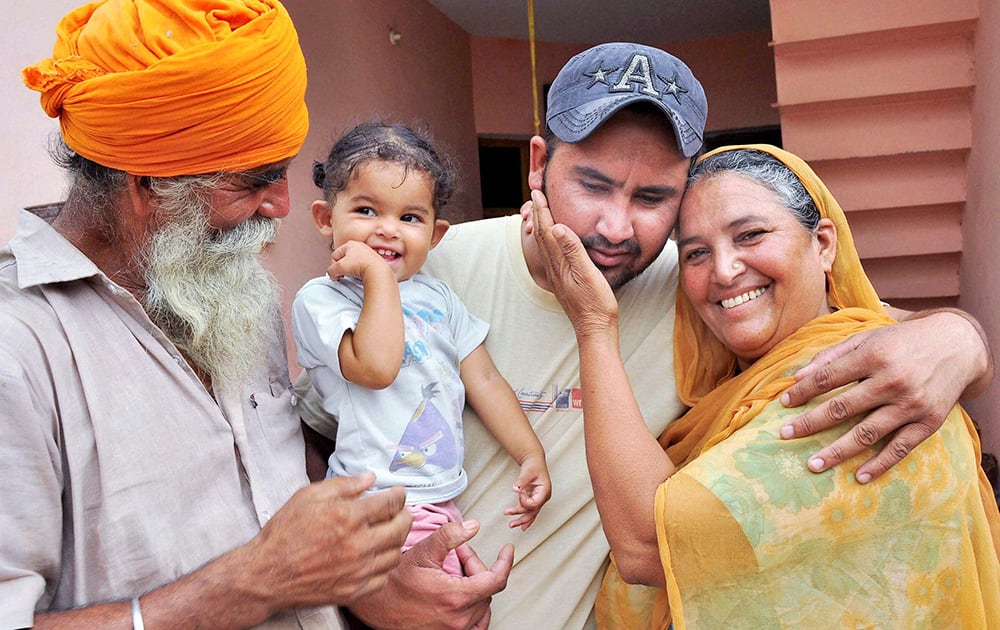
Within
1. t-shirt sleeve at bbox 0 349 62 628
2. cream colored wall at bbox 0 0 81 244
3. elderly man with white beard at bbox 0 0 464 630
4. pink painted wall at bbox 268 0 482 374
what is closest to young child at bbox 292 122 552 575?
elderly man with white beard at bbox 0 0 464 630

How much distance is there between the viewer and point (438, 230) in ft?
7.16

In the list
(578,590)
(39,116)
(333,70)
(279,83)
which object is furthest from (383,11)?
(578,590)

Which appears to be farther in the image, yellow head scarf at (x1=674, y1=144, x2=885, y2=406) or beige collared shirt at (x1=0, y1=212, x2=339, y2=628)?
yellow head scarf at (x1=674, y1=144, x2=885, y2=406)

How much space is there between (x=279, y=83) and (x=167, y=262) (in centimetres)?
43

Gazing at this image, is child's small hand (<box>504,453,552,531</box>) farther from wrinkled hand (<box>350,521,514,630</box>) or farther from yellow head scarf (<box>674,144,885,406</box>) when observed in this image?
yellow head scarf (<box>674,144,885,406</box>)

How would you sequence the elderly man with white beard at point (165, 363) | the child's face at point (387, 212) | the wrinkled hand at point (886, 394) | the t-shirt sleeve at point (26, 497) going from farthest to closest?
the child's face at point (387, 212) → the wrinkled hand at point (886, 394) → the elderly man with white beard at point (165, 363) → the t-shirt sleeve at point (26, 497)

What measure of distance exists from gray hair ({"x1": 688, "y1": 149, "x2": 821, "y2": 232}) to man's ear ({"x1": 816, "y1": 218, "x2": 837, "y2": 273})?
2 cm

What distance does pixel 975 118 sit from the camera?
4461mm

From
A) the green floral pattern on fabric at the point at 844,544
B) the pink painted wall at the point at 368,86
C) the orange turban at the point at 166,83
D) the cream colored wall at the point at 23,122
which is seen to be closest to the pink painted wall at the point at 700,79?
the pink painted wall at the point at 368,86

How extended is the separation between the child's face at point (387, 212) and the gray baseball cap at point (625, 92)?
15.1 inches

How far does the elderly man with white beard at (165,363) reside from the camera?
1.39m

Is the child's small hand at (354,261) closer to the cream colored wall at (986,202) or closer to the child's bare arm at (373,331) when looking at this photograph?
the child's bare arm at (373,331)

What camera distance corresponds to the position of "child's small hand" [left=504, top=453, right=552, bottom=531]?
6.22 feet

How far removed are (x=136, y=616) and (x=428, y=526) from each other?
25.3 inches
